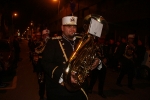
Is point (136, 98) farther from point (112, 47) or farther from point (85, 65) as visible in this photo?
point (112, 47)

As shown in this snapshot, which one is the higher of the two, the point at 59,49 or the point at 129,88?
the point at 59,49

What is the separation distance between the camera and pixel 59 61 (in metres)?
3.01

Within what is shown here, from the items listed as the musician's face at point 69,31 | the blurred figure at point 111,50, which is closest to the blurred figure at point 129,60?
the blurred figure at point 111,50

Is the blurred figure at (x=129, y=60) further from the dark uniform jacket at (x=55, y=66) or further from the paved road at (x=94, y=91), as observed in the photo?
the dark uniform jacket at (x=55, y=66)

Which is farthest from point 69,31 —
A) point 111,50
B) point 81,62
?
point 111,50

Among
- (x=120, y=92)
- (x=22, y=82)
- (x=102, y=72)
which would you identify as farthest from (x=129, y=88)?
(x=22, y=82)

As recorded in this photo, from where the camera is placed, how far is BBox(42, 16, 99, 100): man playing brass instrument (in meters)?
2.89

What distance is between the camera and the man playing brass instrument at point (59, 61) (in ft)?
9.48

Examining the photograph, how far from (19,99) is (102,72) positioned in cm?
263

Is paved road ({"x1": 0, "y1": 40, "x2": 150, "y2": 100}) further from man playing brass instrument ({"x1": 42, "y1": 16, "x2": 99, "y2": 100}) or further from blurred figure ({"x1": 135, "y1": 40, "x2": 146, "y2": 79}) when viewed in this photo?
man playing brass instrument ({"x1": 42, "y1": 16, "x2": 99, "y2": 100})

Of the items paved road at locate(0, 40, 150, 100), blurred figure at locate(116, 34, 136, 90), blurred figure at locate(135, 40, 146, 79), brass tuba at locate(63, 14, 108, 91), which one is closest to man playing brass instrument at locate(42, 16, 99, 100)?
brass tuba at locate(63, 14, 108, 91)

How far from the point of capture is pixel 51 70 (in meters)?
2.84

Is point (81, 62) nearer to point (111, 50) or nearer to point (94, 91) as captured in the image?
point (94, 91)

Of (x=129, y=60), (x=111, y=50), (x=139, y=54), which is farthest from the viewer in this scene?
(x=111, y=50)
